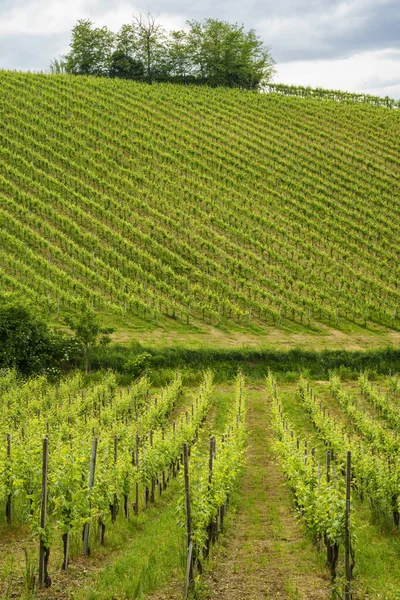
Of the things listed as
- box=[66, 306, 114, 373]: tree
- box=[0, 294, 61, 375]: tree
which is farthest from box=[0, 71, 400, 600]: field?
box=[0, 294, 61, 375]: tree

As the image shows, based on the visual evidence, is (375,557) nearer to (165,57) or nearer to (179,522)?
(179,522)

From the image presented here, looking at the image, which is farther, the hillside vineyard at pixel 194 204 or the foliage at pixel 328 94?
the foliage at pixel 328 94

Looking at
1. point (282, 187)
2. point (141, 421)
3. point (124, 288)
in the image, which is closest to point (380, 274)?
point (282, 187)

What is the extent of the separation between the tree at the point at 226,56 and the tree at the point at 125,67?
24.2ft

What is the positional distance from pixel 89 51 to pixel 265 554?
81.6 m

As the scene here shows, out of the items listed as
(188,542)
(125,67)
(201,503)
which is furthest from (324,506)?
(125,67)

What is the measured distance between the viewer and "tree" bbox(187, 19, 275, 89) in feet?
264

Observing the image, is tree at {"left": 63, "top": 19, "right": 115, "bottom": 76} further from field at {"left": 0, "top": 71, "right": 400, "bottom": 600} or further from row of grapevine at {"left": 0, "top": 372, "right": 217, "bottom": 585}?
row of grapevine at {"left": 0, "top": 372, "right": 217, "bottom": 585}

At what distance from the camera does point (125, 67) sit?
78938 mm

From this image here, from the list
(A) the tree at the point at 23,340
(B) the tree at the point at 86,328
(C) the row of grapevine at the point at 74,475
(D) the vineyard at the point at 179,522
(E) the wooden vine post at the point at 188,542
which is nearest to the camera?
(E) the wooden vine post at the point at 188,542

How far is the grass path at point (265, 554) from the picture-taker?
885cm

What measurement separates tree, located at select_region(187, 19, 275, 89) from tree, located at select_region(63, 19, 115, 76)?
37.1 ft

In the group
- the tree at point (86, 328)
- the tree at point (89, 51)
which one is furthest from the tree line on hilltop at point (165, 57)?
the tree at point (86, 328)

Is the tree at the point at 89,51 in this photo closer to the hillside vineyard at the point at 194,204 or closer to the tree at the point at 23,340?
the hillside vineyard at the point at 194,204
